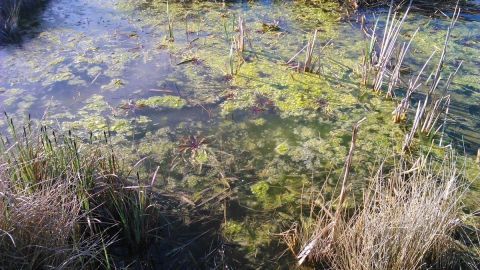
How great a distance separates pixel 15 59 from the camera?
3.79m

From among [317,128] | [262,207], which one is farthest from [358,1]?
[262,207]

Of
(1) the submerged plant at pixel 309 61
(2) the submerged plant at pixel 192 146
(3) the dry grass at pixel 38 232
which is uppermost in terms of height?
(1) the submerged plant at pixel 309 61

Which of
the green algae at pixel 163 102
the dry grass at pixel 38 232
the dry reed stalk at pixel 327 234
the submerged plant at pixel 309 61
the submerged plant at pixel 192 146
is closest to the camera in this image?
the dry grass at pixel 38 232

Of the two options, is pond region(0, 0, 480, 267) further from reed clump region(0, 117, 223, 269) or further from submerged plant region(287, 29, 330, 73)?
reed clump region(0, 117, 223, 269)

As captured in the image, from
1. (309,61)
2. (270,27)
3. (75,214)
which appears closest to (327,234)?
(75,214)

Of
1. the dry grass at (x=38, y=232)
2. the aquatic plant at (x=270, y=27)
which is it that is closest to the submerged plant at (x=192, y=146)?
the dry grass at (x=38, y=232)

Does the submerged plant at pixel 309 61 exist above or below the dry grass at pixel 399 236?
above

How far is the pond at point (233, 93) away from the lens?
8.48ft

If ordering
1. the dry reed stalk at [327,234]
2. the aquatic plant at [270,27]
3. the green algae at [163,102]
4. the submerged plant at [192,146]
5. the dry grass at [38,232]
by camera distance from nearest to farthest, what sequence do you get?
the dry grass at [38,232], the dry reed stalk at [327,234], the submerged plant at [192,146], the green algae at [163,102], the aquatic plant at [270,27]

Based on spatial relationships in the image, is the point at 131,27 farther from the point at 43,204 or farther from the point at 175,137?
the point at 43,204

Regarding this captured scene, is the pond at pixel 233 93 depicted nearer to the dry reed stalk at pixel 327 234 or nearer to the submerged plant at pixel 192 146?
the submerged plant at pixel 192 146

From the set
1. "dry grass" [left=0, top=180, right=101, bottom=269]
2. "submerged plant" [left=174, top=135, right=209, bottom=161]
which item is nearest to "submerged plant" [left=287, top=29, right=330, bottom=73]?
"submerged plant" [left=174, top=135, right=209, bottom=161]

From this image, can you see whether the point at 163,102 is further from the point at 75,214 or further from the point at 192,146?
the point at 75,214

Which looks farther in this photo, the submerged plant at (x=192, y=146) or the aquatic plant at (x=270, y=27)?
the aquatic plant at (x=270, y=27)
